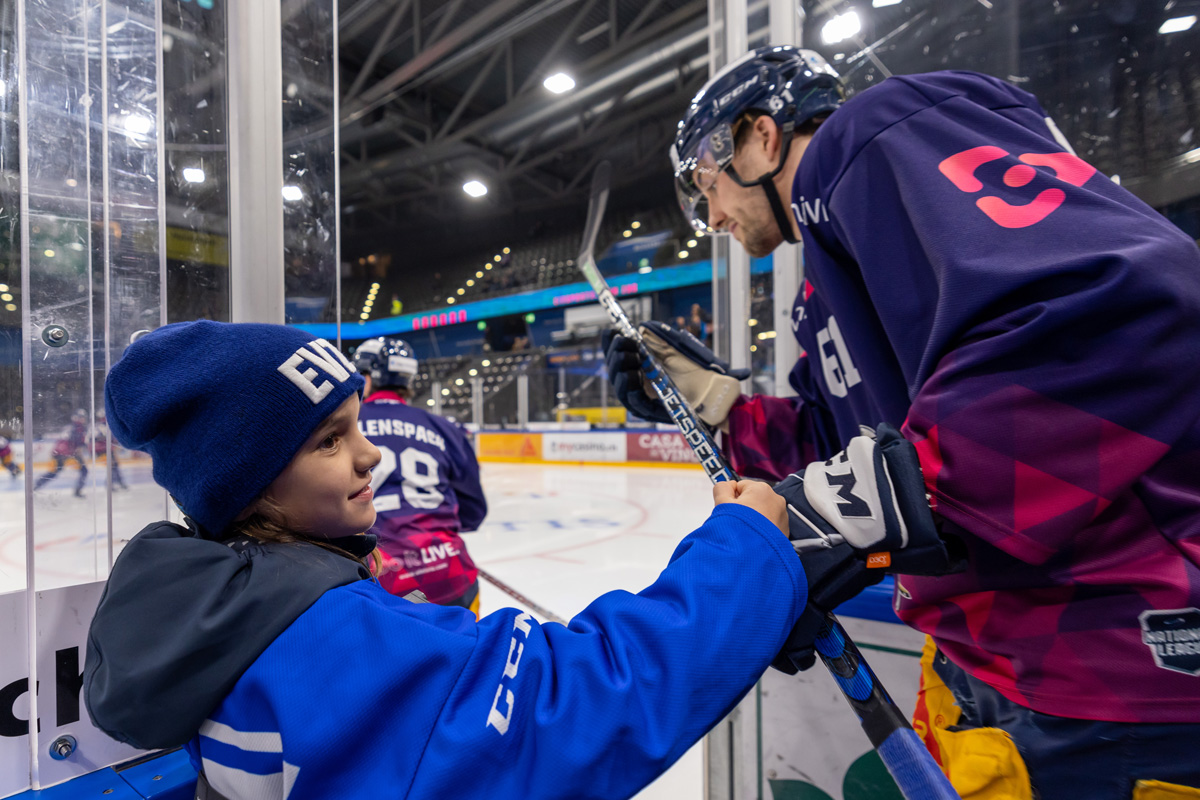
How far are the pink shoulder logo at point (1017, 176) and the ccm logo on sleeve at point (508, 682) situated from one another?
1.71 ft

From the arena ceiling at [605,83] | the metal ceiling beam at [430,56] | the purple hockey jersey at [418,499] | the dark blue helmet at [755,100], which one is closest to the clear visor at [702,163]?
the dark blue helmet at [755,100]

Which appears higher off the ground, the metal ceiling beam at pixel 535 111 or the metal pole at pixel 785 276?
the metal ceiling beam at pixel 535 111

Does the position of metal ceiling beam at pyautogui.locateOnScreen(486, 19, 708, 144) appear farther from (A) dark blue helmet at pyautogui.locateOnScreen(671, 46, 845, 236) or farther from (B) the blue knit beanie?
(B) the blue knit beanie

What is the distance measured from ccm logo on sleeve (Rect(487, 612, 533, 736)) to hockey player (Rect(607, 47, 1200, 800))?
14.1 inches

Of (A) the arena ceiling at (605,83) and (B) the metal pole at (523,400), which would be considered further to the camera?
(B) the metal pole at (523,400)

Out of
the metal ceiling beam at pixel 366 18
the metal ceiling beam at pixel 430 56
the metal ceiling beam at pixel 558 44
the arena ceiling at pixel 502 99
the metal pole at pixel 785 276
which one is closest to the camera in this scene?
the metal pole at pixel 785 276

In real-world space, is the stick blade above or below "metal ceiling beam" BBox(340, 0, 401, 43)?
below

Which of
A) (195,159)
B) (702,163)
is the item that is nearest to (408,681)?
(195,159)

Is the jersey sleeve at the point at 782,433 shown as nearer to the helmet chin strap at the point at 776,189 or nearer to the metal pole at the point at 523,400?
the helmet chin strap at the point at 776,189

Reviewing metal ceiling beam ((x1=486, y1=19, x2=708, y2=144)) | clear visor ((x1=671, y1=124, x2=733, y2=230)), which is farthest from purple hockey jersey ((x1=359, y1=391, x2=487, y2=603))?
metal ceiling beam ((x1=486, y1=19, x2=708, y2=144))

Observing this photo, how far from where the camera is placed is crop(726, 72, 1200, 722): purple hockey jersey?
48 cm

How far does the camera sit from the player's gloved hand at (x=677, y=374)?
1.17 m

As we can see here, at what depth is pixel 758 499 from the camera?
55 cm

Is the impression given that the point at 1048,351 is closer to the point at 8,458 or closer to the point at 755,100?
the point at 755,100
